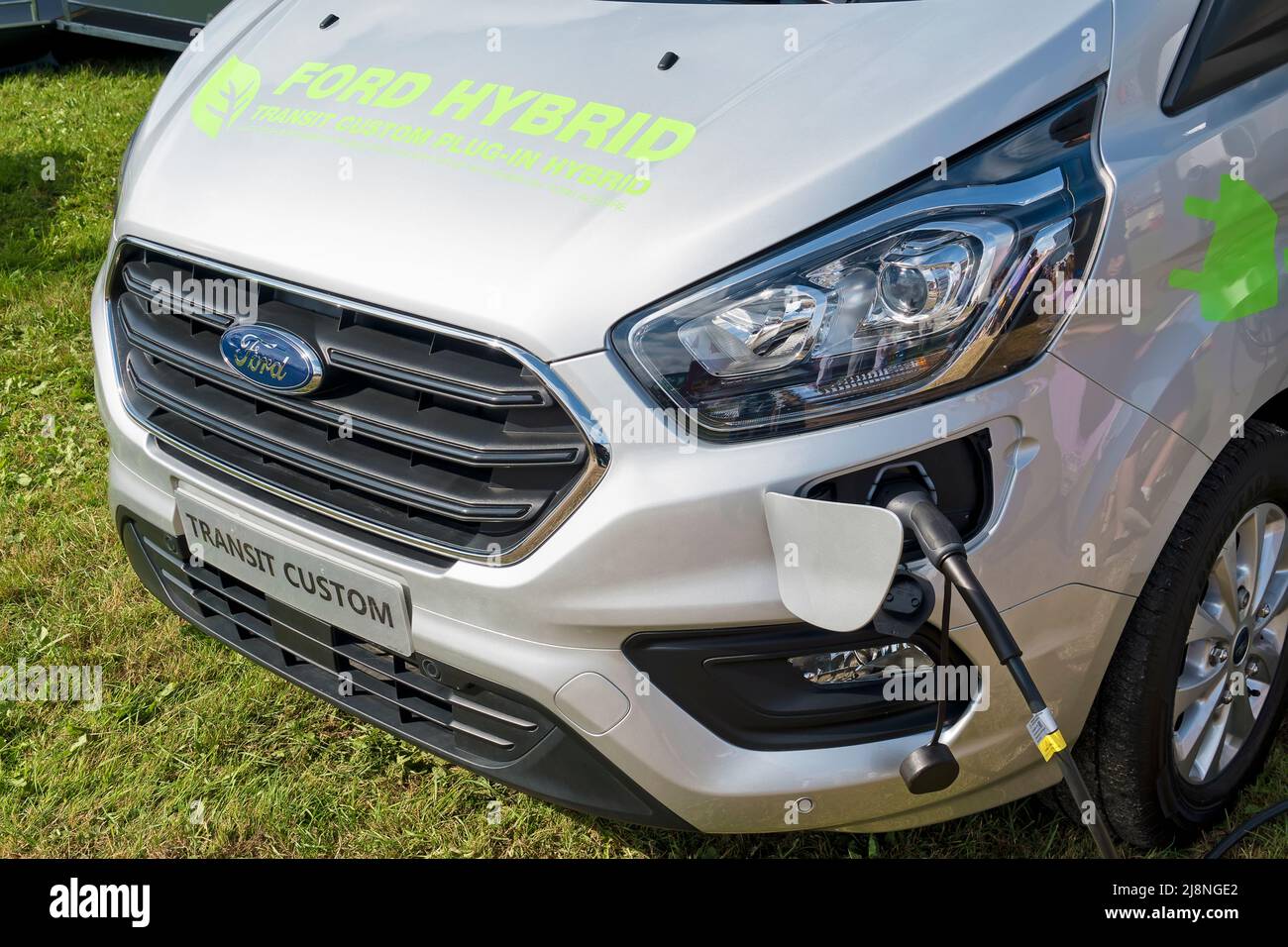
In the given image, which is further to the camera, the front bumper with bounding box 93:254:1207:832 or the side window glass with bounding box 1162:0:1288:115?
the side window glass with bounding box 1162:0:1288:115

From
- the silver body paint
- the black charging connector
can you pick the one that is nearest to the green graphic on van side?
the silver body paint

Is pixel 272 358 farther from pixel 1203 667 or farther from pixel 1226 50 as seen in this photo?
pixel 1203 667

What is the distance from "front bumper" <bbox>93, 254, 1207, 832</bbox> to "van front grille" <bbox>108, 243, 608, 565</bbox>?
0.05 m

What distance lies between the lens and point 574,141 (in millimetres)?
1826

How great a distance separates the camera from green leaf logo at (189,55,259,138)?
2.17 meters

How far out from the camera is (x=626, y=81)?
6.31 feet

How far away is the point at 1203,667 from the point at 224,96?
1979mm

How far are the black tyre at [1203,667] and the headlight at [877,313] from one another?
1.64 ft

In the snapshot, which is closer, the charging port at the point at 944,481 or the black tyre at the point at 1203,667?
the charging port at the point at 944,481

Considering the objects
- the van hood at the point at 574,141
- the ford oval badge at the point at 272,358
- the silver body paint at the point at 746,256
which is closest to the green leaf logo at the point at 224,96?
the van hood at the point at 574,141

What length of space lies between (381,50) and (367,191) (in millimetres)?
442

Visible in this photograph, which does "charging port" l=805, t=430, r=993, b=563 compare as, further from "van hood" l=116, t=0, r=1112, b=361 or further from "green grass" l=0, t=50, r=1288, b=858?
"green grass" l=0, t=50, r=1288, b=858

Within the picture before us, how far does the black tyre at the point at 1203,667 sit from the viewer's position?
6.23 ft

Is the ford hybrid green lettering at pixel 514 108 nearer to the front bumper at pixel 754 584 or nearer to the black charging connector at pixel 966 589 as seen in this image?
the front bumper at pixel 754 584
